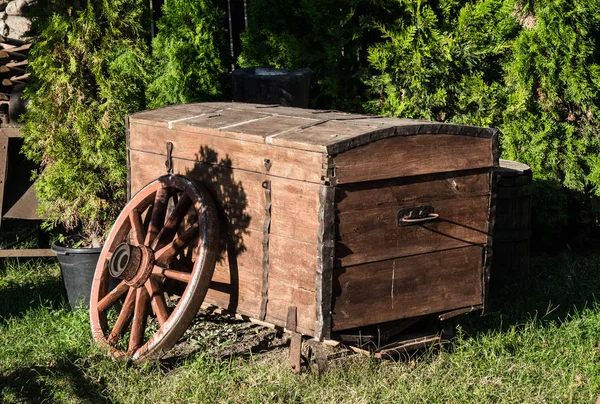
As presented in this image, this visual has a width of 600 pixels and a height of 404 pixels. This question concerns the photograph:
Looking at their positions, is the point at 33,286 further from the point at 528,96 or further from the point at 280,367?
the point at 528,96

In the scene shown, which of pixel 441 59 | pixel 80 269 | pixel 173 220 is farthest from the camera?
pixel 441 59

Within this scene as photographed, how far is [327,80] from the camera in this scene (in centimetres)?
686

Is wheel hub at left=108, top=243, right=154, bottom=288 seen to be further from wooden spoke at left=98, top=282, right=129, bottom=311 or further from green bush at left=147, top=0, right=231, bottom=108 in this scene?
green bush at left=147, top=0, right=231, bottom=108

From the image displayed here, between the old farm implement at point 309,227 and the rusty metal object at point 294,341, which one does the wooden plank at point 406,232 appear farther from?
the rusty metal object at point 294,341

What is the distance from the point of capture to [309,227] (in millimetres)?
4254

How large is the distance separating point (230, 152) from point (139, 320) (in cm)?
107

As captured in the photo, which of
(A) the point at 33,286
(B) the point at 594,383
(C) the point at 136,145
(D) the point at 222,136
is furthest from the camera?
(A) the point at 33,286

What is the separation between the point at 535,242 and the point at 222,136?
11.6 ft

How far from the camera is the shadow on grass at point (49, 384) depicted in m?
4.38

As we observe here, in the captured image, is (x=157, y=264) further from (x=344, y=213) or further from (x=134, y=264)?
(x=344, y=213)

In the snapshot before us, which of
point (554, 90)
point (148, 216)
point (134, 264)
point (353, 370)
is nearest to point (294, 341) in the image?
point (353, 370)

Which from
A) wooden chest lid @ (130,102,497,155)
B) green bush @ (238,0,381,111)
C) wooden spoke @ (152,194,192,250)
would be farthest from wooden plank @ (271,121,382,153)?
green bush @ (238,0,381,111)

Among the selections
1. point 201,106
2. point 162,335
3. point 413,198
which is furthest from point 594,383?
point 201,106

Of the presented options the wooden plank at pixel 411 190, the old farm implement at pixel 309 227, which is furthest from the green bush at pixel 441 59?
the wooden plank at pixel 411 190
